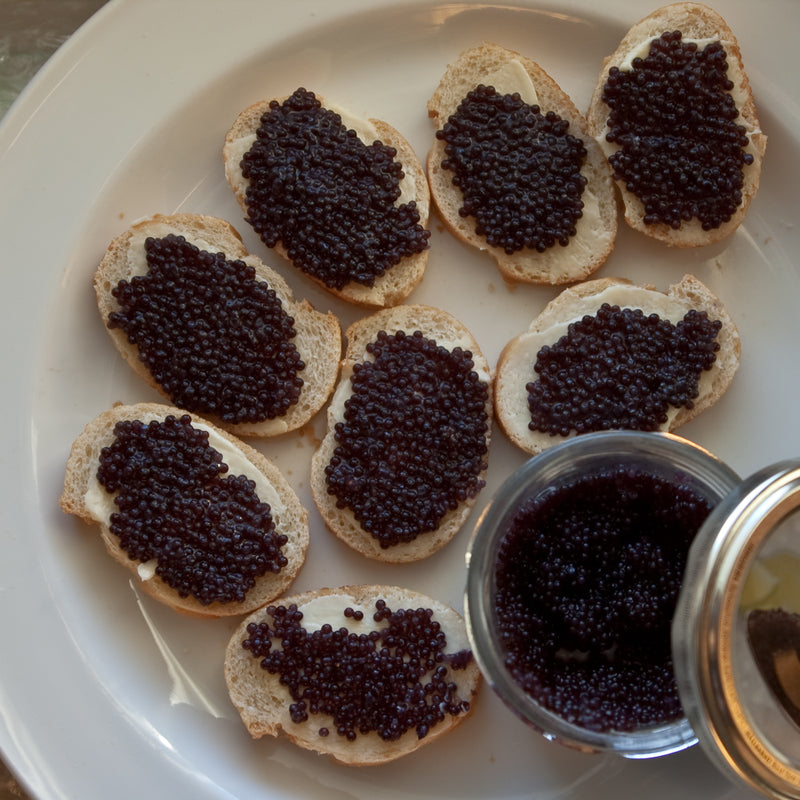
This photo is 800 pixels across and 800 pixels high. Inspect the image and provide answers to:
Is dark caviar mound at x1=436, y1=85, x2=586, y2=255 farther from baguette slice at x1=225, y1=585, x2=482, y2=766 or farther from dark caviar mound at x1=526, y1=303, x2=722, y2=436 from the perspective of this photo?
baguette slice at x1=225, y1=585, x2=482, y2=766

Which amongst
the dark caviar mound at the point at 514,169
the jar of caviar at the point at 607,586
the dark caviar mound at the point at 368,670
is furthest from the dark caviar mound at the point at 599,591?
the dark caviar mound at the point at 514,169

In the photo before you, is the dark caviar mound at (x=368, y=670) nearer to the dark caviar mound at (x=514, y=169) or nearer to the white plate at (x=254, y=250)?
the white plate at (x=254, y=250)

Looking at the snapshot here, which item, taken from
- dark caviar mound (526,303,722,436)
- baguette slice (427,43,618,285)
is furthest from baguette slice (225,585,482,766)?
baguette slice (427,43,618,285)

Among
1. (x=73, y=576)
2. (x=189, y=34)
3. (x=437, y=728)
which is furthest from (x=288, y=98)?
(x=437, y=728)

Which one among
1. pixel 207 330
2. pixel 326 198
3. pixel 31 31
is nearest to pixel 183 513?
pixel 207 330

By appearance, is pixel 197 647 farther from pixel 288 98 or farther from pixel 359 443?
pixel 288 98

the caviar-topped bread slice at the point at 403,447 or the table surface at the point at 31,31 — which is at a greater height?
the table surface at the point at 31,31
